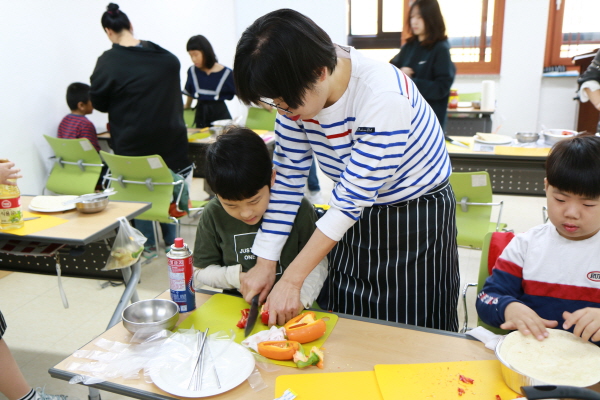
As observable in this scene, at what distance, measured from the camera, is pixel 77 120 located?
3.64 m

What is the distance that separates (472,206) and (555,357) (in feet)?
5.36

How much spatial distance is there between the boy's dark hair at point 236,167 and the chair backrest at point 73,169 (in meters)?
2.25

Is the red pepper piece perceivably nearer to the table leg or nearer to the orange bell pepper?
the orange bell pepper

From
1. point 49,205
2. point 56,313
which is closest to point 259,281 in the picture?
point 49,205

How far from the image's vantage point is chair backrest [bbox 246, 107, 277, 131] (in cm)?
423

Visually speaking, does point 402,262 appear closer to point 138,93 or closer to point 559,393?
point 559,393

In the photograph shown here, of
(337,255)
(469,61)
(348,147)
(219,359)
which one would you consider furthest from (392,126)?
(469,61)

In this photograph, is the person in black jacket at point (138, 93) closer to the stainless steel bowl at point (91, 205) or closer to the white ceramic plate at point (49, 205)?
the white ceramic plate at point (49, 205)

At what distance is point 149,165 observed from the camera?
2832 mm

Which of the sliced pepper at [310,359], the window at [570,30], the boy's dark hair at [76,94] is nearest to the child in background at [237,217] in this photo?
the sliced pepper at [310,359]

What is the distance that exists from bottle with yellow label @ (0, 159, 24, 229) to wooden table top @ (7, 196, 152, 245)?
5cm

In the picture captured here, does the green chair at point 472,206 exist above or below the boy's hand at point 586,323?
below

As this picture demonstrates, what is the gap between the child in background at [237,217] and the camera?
129 cm

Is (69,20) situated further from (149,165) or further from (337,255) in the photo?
(337,255)
